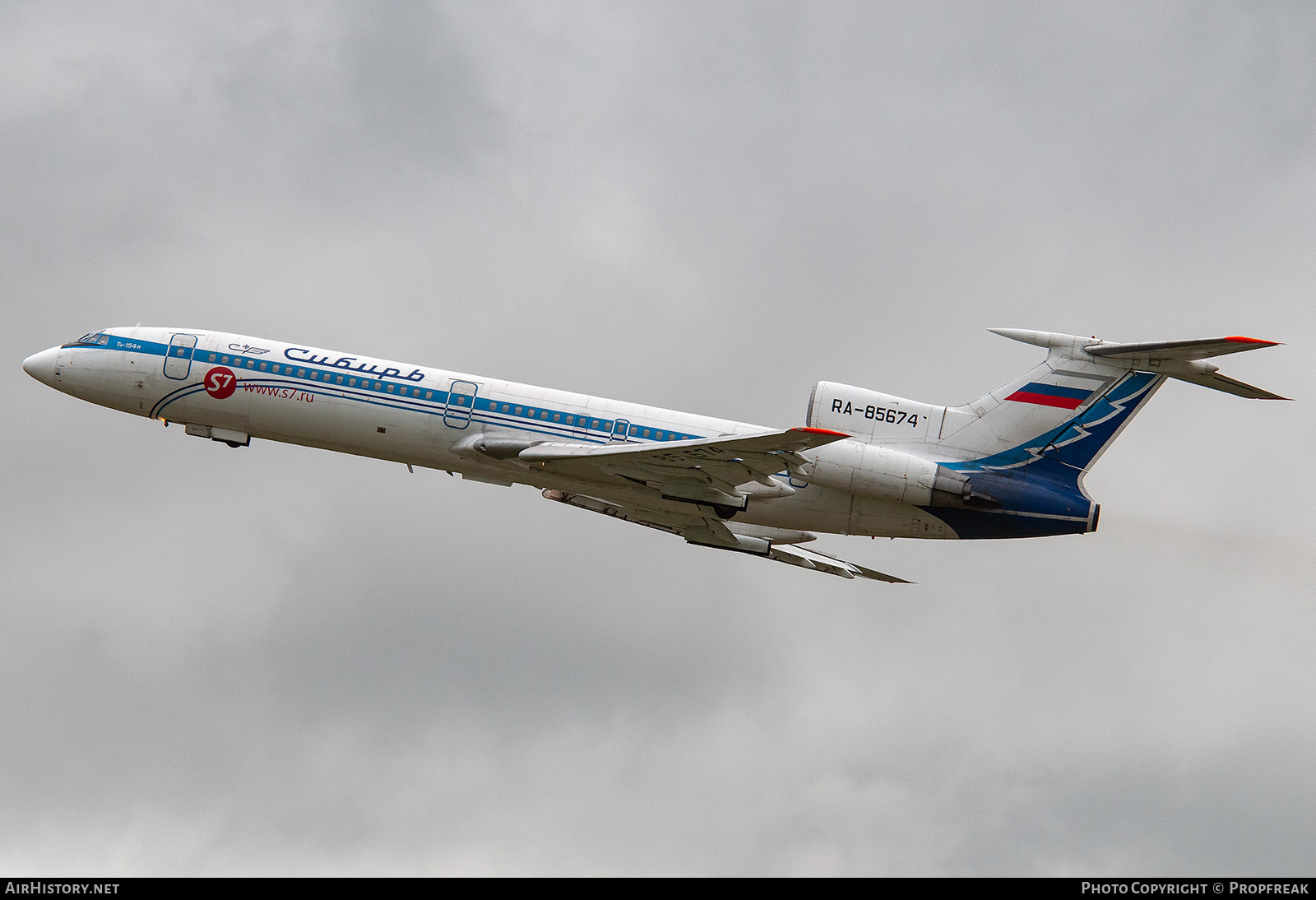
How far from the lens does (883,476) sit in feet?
121

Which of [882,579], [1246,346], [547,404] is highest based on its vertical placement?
[1246,346]

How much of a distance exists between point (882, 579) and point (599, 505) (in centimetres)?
943

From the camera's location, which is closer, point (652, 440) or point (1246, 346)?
point (1246, 346)

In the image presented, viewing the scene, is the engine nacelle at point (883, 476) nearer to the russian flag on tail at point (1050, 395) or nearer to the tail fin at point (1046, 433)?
the tail fin at point (1046, 433)

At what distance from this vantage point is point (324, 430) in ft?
126

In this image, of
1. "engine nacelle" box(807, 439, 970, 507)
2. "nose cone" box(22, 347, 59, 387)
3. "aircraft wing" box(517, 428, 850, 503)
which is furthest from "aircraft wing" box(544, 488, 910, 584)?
"nose cone" box(22, 347, 59, 387)

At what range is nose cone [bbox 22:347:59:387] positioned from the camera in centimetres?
4006

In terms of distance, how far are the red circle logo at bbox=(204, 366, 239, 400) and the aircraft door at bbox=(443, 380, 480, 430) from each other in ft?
20.7

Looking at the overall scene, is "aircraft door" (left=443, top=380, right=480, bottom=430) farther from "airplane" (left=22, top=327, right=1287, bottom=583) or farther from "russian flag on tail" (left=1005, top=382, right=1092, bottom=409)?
"russian flag on tail" (left=1005, top=382, right=1092, bottom=409)

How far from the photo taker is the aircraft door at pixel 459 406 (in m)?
37.9

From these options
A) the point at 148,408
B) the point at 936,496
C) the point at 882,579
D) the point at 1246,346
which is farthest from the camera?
the point at 882,579

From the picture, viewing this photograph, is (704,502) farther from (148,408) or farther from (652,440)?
(148,408)

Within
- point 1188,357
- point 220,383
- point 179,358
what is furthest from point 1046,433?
point 179,358

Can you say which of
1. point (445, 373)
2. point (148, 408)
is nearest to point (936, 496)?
point (445, 373)
